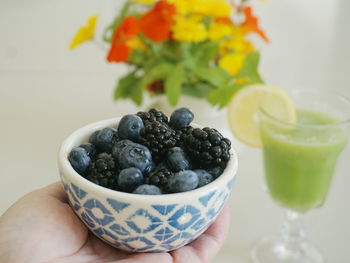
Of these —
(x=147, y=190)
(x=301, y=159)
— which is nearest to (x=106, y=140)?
(x=147, y=190)

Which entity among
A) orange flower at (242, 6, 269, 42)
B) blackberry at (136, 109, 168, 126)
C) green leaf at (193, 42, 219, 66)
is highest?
blackberry at (136, 109, 168, 126)

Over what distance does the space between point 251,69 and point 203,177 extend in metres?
0.56

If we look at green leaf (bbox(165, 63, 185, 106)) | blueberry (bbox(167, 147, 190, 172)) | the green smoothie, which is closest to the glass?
the green smoothie

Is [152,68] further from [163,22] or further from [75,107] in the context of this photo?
[75,107]

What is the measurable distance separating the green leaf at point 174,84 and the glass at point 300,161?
0.22 meters

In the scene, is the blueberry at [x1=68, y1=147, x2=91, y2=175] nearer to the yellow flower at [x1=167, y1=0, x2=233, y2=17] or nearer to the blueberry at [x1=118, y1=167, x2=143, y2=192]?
the blueberry at [x1=118, y1=167, x2=143, y2=192]

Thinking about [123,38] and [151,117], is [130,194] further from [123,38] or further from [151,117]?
[123,38]

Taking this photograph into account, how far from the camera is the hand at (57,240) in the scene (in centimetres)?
63

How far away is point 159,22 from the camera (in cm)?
106

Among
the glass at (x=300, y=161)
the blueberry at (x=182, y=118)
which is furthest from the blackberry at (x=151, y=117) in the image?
the glass at (x=300, y=161)

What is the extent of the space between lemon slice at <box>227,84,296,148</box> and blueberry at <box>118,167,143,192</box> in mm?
419

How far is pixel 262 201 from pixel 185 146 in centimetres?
51

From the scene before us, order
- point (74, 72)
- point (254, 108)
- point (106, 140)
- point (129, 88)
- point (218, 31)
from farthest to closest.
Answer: point (74, 72)
point (129, 88)
point (218, 31)
point (254, 108)
point (106, 140)

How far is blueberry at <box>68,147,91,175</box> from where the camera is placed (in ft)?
2.01
